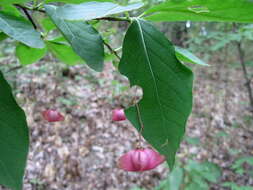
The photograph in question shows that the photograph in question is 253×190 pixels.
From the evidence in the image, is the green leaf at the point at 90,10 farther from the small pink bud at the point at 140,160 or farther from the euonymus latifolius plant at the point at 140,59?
the small pink bud at the point at 140,160

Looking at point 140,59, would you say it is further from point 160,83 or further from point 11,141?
point 11,141

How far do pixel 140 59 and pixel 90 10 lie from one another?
0.69 feet

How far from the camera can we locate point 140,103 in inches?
29.8

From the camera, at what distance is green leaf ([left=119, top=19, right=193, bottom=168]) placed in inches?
28.6

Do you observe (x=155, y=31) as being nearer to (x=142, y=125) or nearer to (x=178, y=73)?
(x=178, y=73)

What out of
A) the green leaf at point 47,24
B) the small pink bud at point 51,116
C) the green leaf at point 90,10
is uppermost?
the green leaf at point 90,10

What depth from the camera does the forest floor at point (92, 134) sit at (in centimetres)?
380

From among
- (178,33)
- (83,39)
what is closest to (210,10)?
(83,39)

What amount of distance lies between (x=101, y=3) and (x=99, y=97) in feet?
15.8

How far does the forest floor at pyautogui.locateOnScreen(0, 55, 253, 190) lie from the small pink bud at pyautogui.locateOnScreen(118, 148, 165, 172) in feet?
7.38

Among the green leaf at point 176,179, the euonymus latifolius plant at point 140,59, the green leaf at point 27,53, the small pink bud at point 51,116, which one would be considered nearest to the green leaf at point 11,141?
the euonymus latifolius plant at point 140,59

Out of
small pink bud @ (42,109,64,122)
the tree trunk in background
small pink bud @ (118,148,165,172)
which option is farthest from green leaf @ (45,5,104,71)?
the tree trunk in background

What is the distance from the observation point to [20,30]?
595mm

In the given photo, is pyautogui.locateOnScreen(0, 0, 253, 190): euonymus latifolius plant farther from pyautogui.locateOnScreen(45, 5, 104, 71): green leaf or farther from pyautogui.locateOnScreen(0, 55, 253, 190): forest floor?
pyautogui.locateOnScreen(0, 55, 253, 190): forest floor
